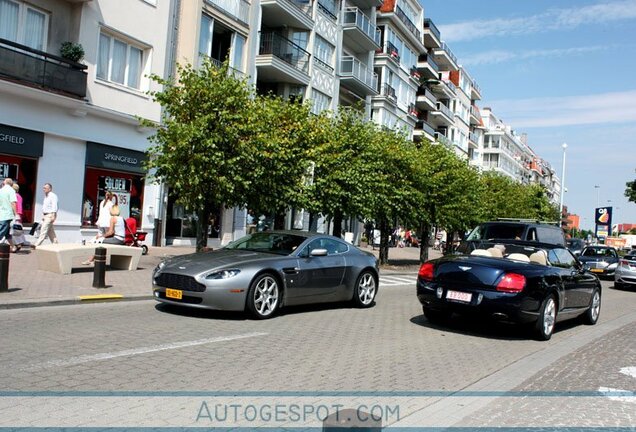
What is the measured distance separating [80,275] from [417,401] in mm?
9350

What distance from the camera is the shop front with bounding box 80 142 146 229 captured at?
1969cm

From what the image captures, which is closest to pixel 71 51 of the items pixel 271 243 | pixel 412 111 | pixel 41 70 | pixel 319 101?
pixel 41 70

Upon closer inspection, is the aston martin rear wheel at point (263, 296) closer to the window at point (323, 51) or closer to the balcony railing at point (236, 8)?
the balcony railing at point (236, 8)

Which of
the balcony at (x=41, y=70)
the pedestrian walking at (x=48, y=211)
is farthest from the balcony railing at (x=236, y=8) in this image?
the pedestrian walking at (x=48, y=211)

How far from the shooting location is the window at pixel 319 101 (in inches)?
1296

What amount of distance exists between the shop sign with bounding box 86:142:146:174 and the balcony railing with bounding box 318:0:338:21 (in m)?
17.2

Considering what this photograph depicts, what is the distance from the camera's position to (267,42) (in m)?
30.0

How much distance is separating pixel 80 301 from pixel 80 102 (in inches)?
425

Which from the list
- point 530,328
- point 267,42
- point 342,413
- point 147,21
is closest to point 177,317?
point 530,328

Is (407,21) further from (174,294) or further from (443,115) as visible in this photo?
(174,294)

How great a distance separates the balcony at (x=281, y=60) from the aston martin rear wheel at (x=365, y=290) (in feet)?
61.2

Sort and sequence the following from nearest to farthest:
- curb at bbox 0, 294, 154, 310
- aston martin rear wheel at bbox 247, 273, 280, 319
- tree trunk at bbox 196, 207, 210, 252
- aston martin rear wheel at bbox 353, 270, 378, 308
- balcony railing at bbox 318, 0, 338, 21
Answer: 1. curb at bbox 0, 294, 154, 310
2. aston martin rear wheel at bbox 247, 273, 280, 319
3. aston martin rear wheel at bbox 353, 270, 378, 308
4. tree trunk at bbox 196, 207, 210, 252
5. balcony railing at bbox 318, 0, 338, 21

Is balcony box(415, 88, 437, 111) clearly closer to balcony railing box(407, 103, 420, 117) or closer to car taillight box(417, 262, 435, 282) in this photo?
balcony railing box(407, 103, 420, 117)

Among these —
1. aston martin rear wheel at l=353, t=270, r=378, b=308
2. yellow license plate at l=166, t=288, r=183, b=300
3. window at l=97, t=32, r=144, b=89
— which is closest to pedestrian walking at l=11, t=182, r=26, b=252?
window at l=97, t=32, r=144, b=89
